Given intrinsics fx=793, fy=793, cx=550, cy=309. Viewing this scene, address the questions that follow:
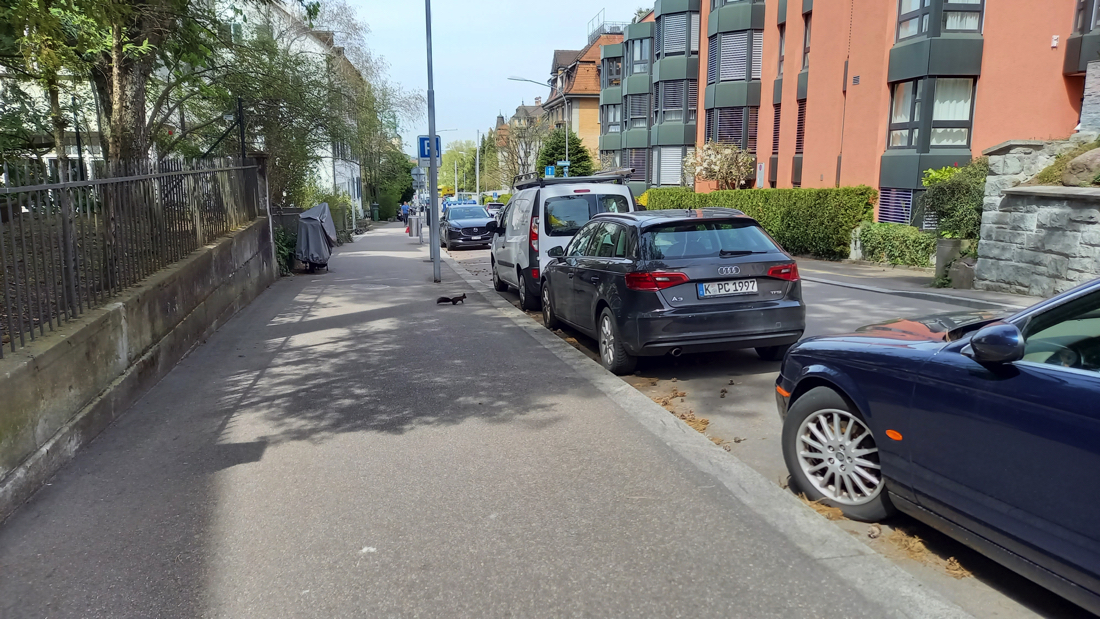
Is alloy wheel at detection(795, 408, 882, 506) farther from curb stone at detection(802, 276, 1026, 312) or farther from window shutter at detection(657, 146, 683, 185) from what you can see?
window shutter at detection(657, 146, 683, 185)

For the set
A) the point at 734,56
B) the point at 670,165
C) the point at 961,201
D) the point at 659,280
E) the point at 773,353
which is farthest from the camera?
the point at 670,165

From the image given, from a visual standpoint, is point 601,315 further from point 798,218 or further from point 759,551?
point 798,218

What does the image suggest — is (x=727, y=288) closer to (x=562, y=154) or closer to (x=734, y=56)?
(x=734, y=56)

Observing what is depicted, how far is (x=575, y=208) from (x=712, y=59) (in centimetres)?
2721

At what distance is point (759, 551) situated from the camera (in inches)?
148

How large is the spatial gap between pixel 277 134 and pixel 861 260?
16.0 meters

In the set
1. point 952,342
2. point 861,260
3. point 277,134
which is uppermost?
point 277,134

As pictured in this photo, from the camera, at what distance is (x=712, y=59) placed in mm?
35969

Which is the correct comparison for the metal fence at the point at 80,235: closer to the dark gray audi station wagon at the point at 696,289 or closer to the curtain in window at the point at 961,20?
the dark gray audi station wagon at the point at 696,289

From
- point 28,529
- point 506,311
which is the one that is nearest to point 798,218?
point 506,311

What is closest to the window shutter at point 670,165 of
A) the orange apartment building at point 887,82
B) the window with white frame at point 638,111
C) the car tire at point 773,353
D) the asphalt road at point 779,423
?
the window with white frame at point 638,111

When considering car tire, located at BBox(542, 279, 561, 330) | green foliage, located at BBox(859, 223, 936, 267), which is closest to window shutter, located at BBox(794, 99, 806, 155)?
green foliage, located at BBox(859, 223, 936, 267)

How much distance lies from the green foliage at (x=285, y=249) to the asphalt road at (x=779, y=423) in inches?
283

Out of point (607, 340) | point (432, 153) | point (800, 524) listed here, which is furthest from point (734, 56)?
point (800, 524)
